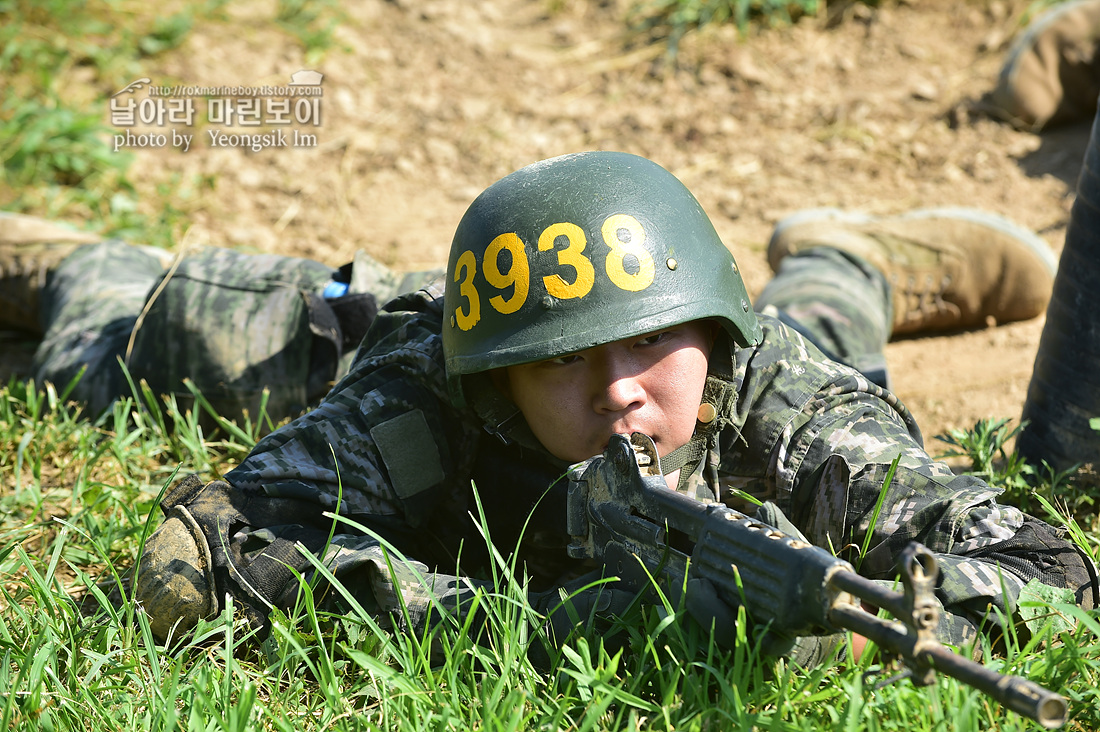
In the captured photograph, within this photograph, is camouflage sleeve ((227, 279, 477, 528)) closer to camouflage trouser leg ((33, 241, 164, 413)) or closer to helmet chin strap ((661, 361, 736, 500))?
helmet chin strap ((661, 361, 736, 500))

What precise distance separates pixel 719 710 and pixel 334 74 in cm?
592

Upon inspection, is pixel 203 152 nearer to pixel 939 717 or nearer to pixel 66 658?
pixel 66 658

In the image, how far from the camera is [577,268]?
2.24 m

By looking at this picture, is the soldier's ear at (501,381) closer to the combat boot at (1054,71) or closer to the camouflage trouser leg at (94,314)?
the camouflage trouser leg at (94,314)

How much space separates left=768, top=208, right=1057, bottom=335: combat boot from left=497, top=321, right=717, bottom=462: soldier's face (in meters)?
2.32

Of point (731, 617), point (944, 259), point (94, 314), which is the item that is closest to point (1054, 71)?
point (944, 259)

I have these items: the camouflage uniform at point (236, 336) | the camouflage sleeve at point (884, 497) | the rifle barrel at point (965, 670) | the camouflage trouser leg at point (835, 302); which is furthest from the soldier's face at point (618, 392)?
the camouflage uniform at point (236, 336)

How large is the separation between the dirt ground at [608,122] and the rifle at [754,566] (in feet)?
8.86

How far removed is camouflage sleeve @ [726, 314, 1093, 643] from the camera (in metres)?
2.09

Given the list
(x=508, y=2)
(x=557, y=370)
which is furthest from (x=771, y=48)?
(x=557, y=370)

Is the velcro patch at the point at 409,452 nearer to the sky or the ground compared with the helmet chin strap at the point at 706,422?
nearer to the ground

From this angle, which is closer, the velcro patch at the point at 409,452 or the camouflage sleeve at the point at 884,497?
the camouflage sleeve at the point at 884,497

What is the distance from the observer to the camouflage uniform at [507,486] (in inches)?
87.0

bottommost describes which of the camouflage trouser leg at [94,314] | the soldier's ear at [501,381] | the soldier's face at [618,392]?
the camouflage trouser leg at [94,314]
